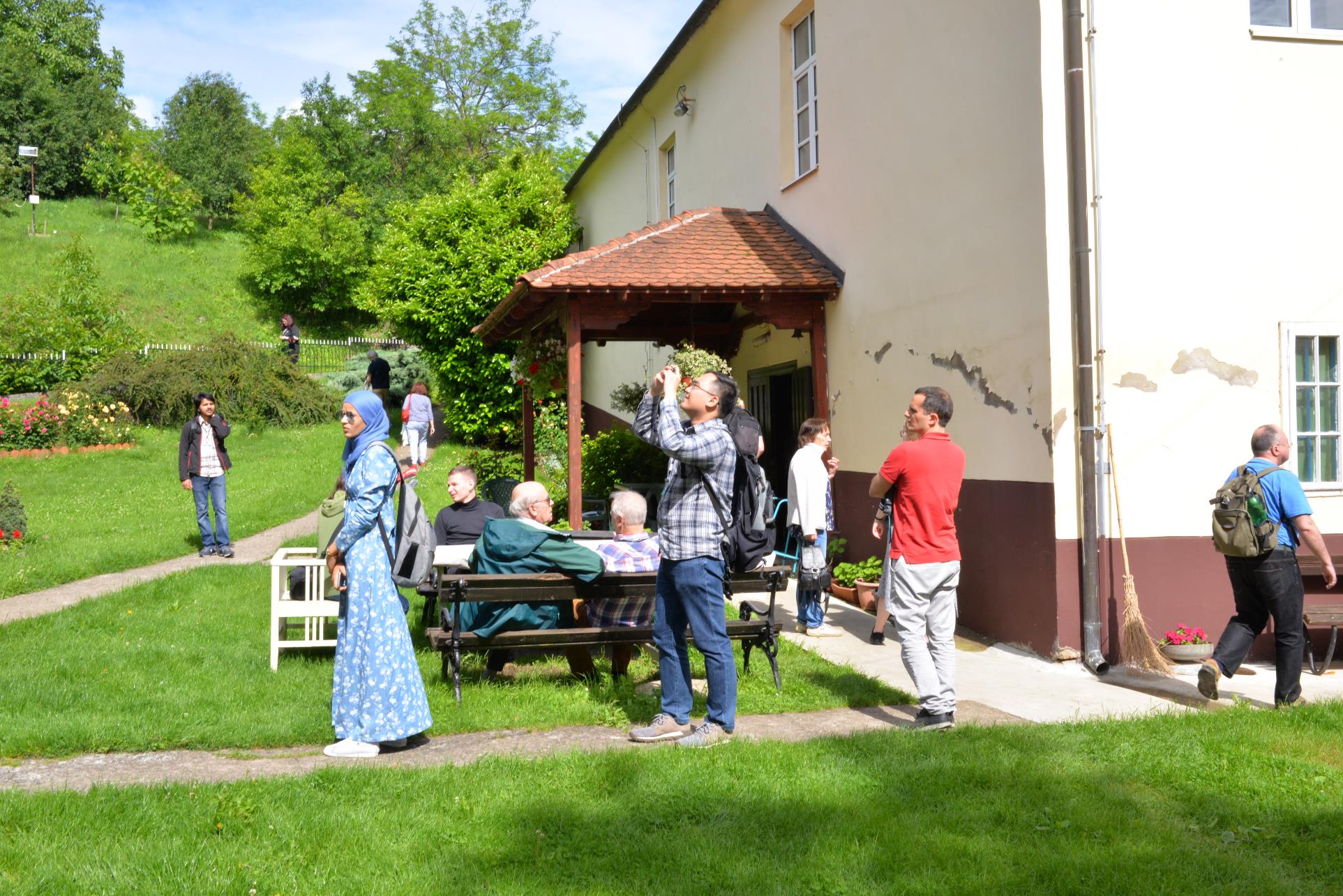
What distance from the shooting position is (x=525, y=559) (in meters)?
6.34

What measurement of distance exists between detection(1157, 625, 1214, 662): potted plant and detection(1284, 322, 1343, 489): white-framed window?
5.08ft

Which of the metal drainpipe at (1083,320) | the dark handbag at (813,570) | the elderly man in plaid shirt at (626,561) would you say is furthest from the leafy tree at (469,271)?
the elderly man in plaid shirt at (626,561)

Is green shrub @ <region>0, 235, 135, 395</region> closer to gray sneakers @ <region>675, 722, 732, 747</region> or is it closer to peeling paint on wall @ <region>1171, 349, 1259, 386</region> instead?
gray sneakers @ <region>675, 722, 732, 747</region>

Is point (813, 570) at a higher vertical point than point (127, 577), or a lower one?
higher

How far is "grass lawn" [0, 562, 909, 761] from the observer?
5535 millimetres

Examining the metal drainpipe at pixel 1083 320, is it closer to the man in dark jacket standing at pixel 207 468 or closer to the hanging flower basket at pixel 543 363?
the hanging flower basket at pixel 543 363

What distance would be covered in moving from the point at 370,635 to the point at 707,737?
1704 millimetres

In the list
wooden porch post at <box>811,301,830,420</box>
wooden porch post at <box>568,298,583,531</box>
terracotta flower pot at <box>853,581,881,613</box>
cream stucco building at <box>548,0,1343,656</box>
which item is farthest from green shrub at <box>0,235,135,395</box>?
cream stucco building at <box>548,0,1343,656</box>

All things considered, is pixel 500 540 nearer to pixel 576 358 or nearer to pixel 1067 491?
pixel 1067 491

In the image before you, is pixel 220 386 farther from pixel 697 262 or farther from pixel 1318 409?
pixel 1318 409

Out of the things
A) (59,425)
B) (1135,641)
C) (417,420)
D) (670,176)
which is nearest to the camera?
(1135,641)

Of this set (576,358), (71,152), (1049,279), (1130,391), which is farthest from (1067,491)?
(71,152)

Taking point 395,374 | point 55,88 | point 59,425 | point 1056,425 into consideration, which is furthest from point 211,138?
point 1056,425

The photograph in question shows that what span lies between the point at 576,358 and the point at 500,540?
4.60 meters
